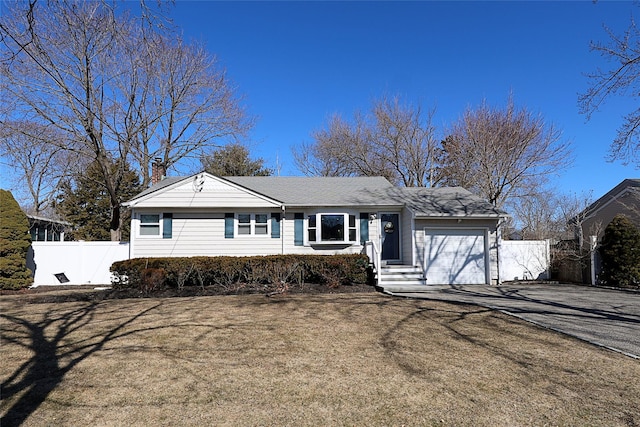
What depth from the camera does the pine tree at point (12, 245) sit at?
12977 millimetres

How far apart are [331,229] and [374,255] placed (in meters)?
2.35

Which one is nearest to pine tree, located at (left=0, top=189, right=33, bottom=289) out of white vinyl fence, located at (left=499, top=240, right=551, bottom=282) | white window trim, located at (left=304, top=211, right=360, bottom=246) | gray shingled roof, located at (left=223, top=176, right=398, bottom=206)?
gray shingled roof, located at (left=223, top=176, right=398, bottom=206)

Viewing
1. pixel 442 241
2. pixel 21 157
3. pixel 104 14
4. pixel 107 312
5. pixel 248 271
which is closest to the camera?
pixel 104 14

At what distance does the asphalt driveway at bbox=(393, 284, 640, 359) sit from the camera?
662cm

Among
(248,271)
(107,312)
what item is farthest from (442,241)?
(107,312)

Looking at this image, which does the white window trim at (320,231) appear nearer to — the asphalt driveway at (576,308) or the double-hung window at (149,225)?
the asphalt driveway at (576,308)

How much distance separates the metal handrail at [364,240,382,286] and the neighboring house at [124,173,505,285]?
0.15 meters

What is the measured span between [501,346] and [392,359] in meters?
1.93

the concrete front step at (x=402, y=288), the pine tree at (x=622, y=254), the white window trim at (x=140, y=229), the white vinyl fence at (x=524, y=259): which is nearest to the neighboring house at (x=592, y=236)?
the pine tree at (x=622, y=254)

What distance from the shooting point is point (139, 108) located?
18.6 meters

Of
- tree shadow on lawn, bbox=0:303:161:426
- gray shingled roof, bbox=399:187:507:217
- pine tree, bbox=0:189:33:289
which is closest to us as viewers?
tree shadow on lawn, bbox=0:303:161:426

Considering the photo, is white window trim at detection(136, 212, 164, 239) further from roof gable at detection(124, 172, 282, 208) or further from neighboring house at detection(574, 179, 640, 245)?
neighboring house at detection(574, 179, 640, 245)

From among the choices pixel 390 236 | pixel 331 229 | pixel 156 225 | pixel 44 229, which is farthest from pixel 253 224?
pixel 44 229

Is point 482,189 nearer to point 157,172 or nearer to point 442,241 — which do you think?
point 442,241
